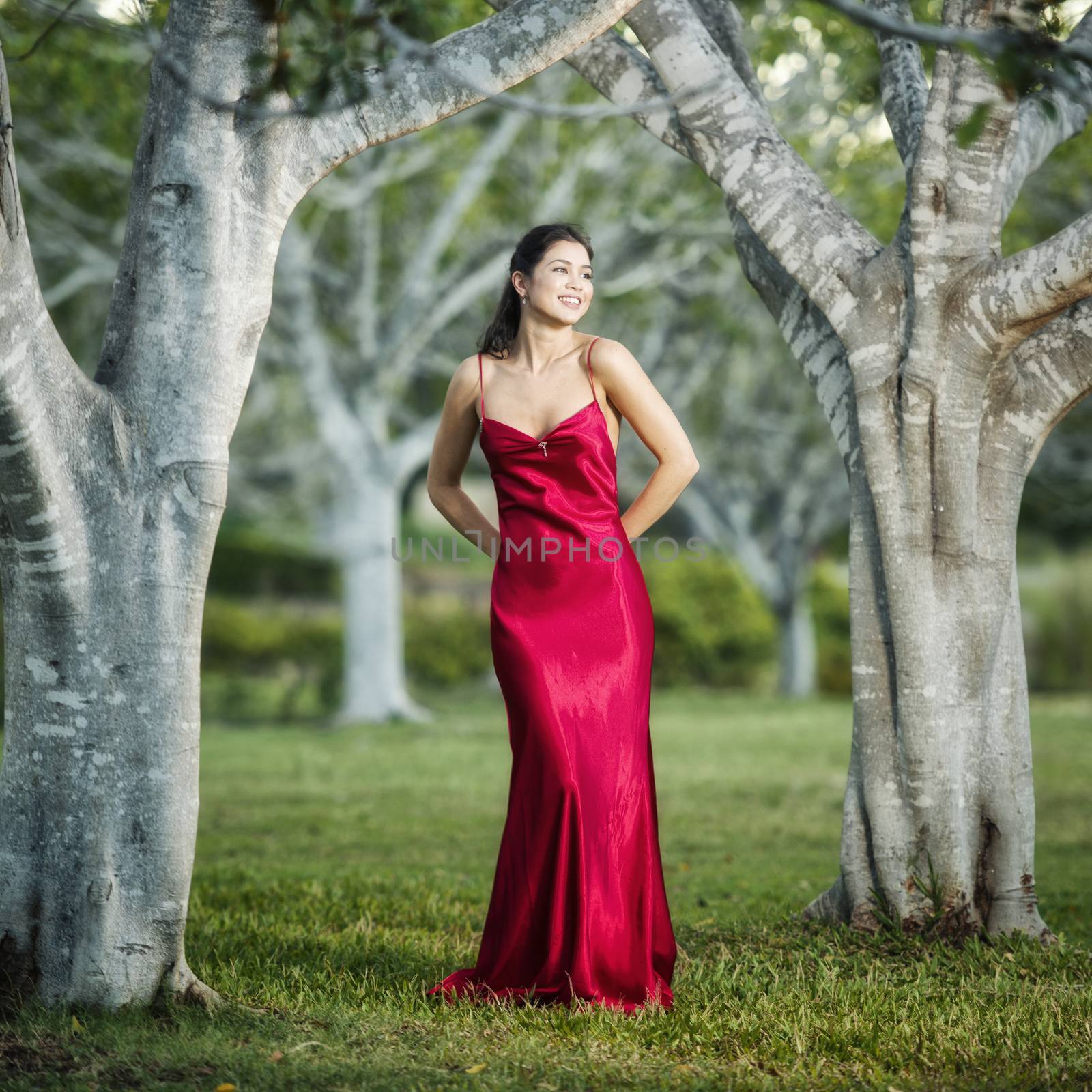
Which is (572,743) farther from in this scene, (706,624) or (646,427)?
(706,624)

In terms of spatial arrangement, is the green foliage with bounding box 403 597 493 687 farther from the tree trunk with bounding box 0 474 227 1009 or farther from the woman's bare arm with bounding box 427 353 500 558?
the tree trunk with bounding box 0 474 227 1009

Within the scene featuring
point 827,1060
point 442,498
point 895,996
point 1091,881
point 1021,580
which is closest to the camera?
point 827,1060

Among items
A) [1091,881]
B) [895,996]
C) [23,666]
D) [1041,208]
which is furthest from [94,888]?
[1041,208]

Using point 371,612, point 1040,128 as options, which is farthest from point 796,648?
point 1040,128

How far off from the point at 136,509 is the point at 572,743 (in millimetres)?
1553

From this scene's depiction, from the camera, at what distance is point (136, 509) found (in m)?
3.84

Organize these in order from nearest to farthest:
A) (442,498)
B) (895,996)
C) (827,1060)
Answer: (827,1060), (895,996), (442,498)

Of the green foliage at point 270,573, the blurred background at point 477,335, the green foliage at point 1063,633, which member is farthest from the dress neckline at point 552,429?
the green foliage at point 270,573

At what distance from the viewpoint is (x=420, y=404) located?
2236 cm

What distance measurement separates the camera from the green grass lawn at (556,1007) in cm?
A: 337

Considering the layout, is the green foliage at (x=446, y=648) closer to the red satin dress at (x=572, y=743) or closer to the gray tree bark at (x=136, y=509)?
the red satin dress at (x=572, y=743)

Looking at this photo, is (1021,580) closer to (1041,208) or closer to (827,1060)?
(1041,208)

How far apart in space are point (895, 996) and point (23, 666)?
9.58 feet

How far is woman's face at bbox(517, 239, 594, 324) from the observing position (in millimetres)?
4281
